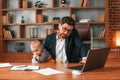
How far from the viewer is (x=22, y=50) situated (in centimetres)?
574

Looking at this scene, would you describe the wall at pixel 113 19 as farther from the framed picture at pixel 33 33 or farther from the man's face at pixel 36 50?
the man's face at pixel 36 50

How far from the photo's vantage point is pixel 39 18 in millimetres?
5527

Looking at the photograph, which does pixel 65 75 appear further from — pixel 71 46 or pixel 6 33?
pixel 6 33

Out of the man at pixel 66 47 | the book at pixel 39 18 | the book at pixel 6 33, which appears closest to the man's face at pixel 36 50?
the man at pixel 66 47

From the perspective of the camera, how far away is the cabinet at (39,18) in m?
5.45

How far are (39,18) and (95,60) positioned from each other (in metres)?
3.40

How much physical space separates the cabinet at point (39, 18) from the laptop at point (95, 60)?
2.93 m

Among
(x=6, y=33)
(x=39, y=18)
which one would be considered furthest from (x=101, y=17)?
(x=6, y=33)

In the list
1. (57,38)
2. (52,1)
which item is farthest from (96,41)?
(57,38)

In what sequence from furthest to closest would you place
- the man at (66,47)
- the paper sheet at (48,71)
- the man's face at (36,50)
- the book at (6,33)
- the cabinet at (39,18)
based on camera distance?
the book at (6,33) → the cabinet at (39,18) → the man at (66,47) → the man's face at (36,50) → the paper sheet at (48,71)

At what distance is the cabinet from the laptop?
293 centimetres

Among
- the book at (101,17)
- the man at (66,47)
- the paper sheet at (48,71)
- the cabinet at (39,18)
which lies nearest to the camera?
the paper sheet at (48,71)

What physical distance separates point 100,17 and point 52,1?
1.11 m

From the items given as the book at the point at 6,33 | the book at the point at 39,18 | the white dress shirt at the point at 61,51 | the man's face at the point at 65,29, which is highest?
the man's face at the point at 65,29
